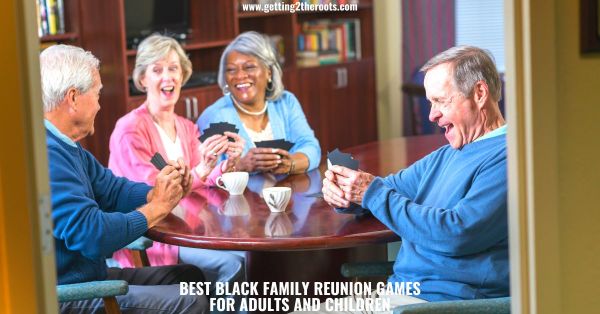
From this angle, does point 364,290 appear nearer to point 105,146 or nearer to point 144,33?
point 105,146

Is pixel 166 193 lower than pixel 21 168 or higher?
lower

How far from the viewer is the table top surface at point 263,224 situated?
2.72 metres

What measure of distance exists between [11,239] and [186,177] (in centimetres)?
143

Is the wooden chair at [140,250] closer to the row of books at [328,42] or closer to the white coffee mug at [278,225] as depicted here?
the white coffee mug at [278,225]

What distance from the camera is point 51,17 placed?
5.07 metres

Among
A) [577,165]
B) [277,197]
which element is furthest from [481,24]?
[577,165]

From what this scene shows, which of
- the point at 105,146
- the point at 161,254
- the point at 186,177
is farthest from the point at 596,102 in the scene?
the point at 105,146

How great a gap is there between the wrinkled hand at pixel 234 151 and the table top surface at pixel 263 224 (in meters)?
0.14

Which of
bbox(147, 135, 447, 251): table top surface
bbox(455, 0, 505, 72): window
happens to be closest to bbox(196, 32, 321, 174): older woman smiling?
bbox(147, 135, 447, 251): table top surface

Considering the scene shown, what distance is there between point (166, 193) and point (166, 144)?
2.71ft

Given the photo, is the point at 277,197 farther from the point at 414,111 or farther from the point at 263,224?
the point at 414,111

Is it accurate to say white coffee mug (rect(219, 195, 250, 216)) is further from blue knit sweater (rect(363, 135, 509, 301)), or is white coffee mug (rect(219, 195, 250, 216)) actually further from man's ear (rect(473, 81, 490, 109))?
man's ear (rect(473, 81, 490, 109))

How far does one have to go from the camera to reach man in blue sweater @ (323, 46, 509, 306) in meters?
2.51

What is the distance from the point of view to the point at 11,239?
1635 millimetres
